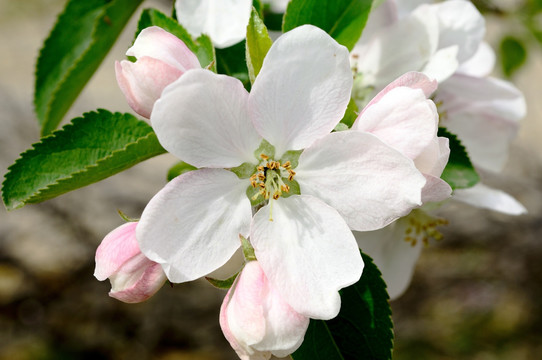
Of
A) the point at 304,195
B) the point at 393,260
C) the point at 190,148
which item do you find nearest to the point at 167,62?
the point at 190,148

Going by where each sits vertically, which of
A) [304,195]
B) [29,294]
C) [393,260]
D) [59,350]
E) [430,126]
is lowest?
[59,350]

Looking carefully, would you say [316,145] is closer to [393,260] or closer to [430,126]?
[430,126]

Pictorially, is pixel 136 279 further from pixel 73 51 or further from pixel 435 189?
pixel 73 51

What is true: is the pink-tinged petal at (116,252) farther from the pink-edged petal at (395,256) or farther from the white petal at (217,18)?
the pink-edged petal at (395,256)

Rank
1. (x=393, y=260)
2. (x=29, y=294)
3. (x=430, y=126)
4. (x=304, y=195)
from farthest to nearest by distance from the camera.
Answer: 1. (x=29, y=294)
2. (x=393, y=260)
3. (x=304, y=195)
4. (x=430, y=126)

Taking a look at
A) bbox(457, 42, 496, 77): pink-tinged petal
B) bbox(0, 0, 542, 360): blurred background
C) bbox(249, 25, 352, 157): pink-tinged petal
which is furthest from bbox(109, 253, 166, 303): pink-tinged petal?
bbox(0, 0, 542, 360): blurred background

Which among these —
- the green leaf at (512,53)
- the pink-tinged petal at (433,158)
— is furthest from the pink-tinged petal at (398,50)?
the green leaf at (512,53)

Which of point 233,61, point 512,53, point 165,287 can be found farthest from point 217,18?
point 165,287
